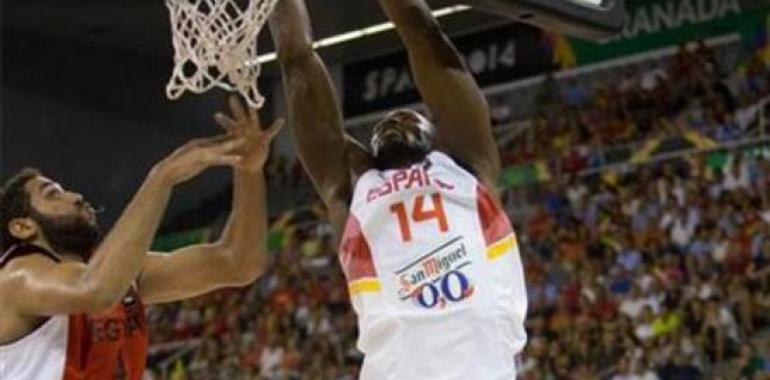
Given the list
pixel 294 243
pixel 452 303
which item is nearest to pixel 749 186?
pixel 294 243

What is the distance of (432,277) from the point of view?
4.27 meters

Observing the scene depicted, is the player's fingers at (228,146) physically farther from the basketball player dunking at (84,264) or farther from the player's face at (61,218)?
the player's face at (61,218)

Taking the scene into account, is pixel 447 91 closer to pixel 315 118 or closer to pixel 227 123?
pixel 315 118

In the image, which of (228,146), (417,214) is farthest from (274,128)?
(417,214)

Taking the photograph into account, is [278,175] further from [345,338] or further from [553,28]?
[553,28]

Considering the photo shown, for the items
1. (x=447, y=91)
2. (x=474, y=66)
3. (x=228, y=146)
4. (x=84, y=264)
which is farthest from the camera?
(x=474, y=66)

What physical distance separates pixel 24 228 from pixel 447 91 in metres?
1.30

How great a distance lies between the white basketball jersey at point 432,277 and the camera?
→ 13.9ft

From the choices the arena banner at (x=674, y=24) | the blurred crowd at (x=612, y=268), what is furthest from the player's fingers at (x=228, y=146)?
the arena banner at (x=674, y=24)

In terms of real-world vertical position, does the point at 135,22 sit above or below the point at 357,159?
below

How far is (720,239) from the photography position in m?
14.1

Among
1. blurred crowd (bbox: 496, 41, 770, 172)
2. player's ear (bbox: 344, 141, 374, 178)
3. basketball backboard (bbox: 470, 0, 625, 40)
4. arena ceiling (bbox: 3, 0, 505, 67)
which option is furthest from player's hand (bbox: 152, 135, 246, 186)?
arena ceiling (bbox: 3, 0, 505, 67)

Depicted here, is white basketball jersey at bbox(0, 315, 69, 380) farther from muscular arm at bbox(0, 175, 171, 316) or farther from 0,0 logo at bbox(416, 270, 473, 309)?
0,0 logo at bbox(416, 270, 473, 309)

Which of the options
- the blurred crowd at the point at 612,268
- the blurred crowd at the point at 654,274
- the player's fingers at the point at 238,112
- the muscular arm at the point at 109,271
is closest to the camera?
the muscular arm at the point at 109,271
